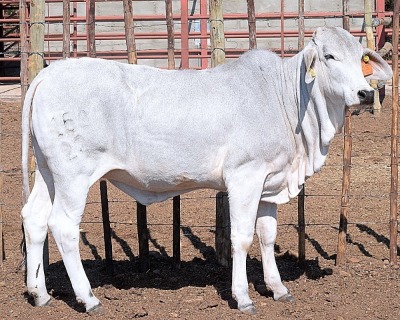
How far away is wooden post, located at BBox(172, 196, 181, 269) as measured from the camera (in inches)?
280

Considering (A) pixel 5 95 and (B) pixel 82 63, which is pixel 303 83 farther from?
(A) pixel 5 95

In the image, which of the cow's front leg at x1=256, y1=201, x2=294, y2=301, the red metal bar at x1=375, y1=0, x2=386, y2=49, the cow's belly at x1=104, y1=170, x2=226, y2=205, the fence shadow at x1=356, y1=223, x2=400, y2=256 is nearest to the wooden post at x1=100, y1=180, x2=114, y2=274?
the cow's belly at x1=104, y1=170, x2=226, y2=205

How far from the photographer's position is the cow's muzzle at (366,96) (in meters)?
5.86

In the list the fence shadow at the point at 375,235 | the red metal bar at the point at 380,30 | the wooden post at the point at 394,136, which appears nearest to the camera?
the wooden post at the point at 394,136

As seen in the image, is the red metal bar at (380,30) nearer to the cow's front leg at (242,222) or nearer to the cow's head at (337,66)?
the cow's head at (337,66)

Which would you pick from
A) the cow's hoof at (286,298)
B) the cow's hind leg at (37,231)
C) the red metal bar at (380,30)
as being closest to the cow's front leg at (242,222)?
the cow's hoof at (286,298)

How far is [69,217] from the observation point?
599 centimetres

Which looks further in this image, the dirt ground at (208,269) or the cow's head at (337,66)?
the dirt ground at (208,269)

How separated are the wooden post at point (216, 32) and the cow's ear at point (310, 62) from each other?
1097 millimetres

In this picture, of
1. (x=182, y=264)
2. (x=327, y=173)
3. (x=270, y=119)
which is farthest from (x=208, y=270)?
(x=327, y=173)

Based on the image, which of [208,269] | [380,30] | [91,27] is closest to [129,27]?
[91,27]

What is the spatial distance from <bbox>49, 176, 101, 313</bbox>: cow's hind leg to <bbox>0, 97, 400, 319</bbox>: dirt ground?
34 centimetres

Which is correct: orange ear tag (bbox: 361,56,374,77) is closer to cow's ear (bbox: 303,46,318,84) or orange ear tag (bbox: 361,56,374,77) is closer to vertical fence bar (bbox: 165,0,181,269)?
cow's ear (bbox: 303,46,318,84)

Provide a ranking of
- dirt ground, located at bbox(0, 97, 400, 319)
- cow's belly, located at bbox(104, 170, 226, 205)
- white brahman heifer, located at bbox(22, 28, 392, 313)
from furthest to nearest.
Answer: dirt ground, located at bbox(0, 97, 400, 319) < cow's belly, located at bbox(104, 170, 226, 205) < white brahman heifer, located at bbox(22, 28, 392, 313)
